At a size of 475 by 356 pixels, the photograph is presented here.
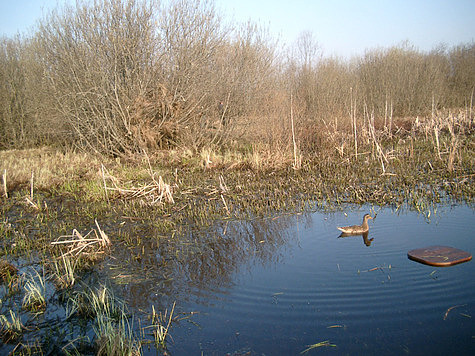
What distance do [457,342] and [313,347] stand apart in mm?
1153

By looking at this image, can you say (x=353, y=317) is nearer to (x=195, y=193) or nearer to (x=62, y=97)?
(x=195, y=193)

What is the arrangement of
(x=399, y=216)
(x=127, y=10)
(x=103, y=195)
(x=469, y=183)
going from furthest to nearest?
(x=127, y=10) < (x=103, y=195) < (x=469, y=183) < (x=399, y=216)

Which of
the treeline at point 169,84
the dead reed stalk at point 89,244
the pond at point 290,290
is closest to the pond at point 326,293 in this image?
the pond at point 290,290

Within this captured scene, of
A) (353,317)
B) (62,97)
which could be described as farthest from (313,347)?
(62,97)

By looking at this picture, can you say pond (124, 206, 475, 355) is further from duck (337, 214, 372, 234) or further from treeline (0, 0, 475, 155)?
treeline (0, 0, 475, 155)

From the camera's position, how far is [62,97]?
1293cm

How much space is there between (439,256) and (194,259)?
9.75 feet

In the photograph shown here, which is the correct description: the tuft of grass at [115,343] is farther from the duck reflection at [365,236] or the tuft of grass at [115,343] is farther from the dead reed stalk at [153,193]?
the dead reed stalk at [153,193]

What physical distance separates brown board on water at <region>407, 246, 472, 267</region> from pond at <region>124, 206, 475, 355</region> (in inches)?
3.3

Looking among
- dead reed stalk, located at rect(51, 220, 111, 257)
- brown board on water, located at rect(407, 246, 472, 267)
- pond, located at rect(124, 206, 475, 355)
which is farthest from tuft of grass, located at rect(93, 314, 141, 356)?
brown board on water, located at rect(407, 246, 472, 267)

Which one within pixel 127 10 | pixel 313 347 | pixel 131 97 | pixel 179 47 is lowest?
pixel 313 347

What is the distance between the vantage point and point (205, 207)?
7.64 m

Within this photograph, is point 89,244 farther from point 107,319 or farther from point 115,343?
point 115,343

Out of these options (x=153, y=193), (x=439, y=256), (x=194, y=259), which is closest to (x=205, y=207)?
(x=153, y=193)
